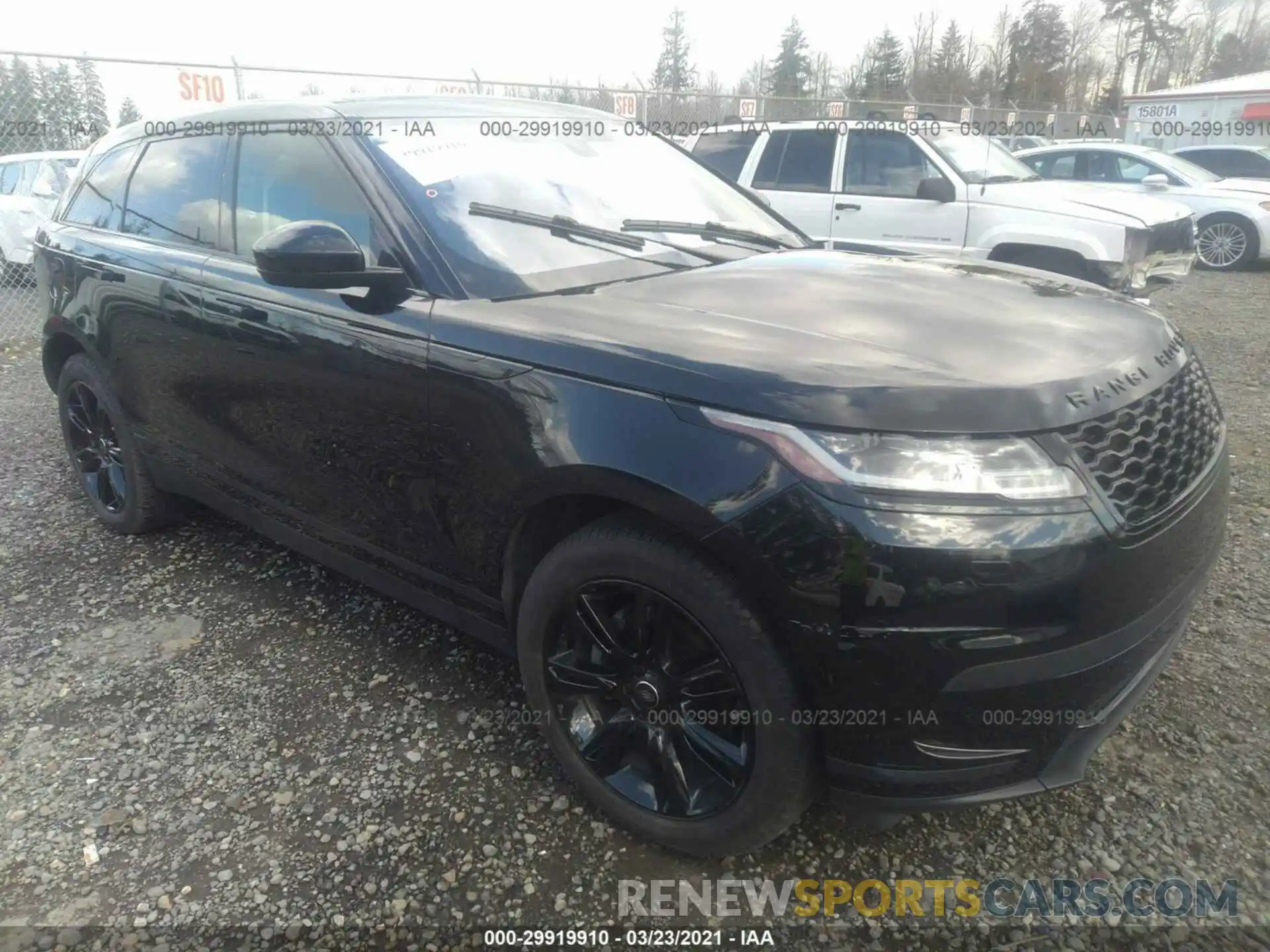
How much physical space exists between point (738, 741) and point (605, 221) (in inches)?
64.3

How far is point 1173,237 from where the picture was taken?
7.13m

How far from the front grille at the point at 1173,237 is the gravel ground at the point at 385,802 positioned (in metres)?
4.33

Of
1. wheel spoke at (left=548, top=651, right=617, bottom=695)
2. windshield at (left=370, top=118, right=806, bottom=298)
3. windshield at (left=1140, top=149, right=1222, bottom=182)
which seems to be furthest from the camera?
windshield at (left=1140, top=149, right=1222, bottom=182)

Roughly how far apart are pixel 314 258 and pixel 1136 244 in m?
6.37

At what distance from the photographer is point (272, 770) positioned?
2426 mm

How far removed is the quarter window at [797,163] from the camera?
7.57m

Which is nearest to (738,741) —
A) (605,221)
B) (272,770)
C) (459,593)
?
(459,593)

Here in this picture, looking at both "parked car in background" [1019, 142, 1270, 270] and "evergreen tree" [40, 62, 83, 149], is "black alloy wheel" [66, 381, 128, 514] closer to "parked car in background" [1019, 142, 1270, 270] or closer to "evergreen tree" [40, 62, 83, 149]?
"evergreen tree" [40, 62, 83, 149]

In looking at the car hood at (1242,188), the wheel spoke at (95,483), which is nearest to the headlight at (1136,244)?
the car hood at (1242,188)

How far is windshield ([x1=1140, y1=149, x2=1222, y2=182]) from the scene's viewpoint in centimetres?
1168

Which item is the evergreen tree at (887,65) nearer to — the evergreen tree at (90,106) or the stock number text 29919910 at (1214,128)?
the stock number text 29919910 at (1214,128)

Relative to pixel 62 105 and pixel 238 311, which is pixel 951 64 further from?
pixel 238 311

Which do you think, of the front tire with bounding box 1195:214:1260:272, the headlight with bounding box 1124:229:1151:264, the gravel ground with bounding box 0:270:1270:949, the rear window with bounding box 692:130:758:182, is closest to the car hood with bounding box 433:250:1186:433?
the gravel ground with bounding box 0:270:1270:949

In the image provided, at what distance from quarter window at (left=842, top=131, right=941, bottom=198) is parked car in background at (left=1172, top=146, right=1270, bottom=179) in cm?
918
